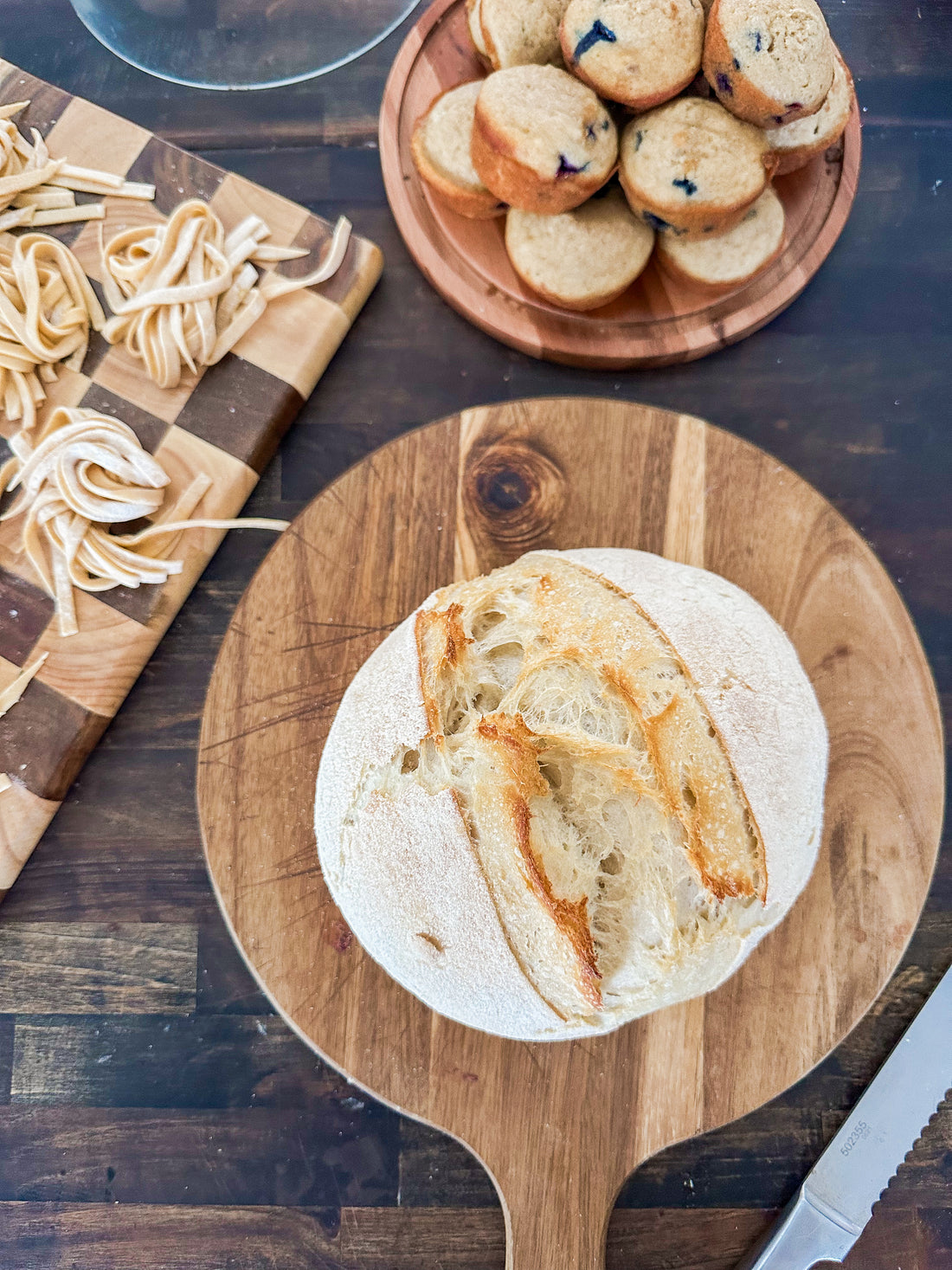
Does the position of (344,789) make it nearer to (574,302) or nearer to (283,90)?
(574,302)

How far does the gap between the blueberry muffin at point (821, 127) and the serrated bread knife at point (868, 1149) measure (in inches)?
44.6

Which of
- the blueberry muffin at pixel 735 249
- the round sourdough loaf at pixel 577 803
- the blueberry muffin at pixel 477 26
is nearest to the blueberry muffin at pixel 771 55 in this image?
the blueberry muffin at pixel 735 249

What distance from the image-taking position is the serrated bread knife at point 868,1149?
3.72 ft

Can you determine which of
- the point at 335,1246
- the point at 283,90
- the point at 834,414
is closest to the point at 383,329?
the point at 283,90

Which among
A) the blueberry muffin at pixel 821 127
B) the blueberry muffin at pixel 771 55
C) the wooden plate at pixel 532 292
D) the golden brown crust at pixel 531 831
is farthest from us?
the wooden plate at pixel 532 292

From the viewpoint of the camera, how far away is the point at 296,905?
1144 millimetres

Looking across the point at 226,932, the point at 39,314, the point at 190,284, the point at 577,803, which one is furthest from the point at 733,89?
the point at 226,932

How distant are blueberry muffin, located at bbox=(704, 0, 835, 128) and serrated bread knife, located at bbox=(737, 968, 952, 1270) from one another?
1158 millimetres

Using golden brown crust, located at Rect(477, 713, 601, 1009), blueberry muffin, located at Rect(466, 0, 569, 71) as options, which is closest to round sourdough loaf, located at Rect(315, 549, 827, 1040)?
golden brown crust, located at Rect(477, 713, 601, 1009)

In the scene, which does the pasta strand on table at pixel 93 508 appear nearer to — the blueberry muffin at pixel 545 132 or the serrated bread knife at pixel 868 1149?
the blueberry muffin at pixel 545 132

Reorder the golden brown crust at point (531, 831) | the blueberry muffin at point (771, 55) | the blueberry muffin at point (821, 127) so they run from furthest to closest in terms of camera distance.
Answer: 1. the blueberry muffin at point (821, 127)
2. the blueberry muffin at point (771, 55)
3. the golden brown crust at point (531, 831)

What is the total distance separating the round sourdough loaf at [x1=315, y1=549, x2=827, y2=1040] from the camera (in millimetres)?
883

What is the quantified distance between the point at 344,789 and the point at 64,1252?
93cm

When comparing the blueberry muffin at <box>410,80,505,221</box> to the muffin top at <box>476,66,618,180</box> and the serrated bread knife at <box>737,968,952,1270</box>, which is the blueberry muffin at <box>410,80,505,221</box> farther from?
the serrated bread knife at <box>737,968,952,1270</box>
